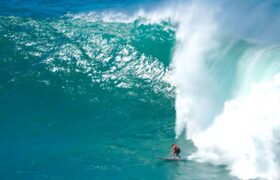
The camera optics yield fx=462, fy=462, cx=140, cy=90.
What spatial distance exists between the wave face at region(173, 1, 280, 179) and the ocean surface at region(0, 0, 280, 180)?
2.2 inches

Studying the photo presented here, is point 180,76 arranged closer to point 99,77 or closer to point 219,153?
point 99,77

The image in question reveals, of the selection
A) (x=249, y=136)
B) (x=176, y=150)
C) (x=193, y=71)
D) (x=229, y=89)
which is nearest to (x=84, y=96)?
(x=193, y=71)

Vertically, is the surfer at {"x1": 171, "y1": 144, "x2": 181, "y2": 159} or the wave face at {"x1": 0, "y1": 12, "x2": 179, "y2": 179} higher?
the wave face at {"x1": 0, "y1": 12, "x2": 179, "y2": 179}

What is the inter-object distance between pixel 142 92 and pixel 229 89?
5117 mm

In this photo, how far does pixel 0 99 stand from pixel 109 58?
22.8 feet

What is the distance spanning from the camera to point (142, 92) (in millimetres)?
25188

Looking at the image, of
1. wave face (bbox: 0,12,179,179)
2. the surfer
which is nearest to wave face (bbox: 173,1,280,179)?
the surfer

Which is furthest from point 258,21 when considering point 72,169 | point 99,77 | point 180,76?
point 72,169

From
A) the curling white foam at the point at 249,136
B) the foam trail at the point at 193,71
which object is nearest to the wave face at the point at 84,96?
the foam trail at the point at 193,71

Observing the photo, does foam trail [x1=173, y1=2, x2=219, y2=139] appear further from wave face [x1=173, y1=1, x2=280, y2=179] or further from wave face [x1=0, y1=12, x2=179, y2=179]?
wave face [x1=0, y1=12, x2=179, y2=179]

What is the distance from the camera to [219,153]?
744 inches

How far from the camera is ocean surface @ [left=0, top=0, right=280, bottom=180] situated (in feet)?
58.4

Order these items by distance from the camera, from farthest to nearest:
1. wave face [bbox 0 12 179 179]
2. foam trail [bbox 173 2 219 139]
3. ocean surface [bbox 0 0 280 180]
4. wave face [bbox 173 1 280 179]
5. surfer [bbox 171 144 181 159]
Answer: foam trail [bbox 173 2 219 139] → wave face [bbox 0 12 179 179] → surfer [bbox 171 144 181 159] → ocean surface [bbox 0 0 280 180] → wave face [bbox 173 1 280 179]

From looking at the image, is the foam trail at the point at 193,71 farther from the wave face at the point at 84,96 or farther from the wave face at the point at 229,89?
the wave face at the point at 84,96
